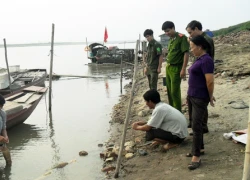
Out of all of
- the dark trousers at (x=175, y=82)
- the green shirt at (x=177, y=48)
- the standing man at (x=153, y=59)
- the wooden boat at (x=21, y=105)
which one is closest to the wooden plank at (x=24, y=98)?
the wooden boat at (x=21, y=105)

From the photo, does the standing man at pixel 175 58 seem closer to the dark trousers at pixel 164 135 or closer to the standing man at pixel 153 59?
the dark trousers at pixel 164 135

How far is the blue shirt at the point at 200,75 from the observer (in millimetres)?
3793

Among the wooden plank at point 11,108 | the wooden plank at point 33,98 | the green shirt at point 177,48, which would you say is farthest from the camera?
the wooden plank at point 33,98

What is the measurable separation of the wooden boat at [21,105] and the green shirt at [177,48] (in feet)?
16.0

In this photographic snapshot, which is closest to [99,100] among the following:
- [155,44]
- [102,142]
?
[102,142]

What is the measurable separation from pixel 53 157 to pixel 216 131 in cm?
365

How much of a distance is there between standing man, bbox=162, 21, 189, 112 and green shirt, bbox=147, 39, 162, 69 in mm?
1163

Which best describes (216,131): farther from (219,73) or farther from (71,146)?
(219,73)

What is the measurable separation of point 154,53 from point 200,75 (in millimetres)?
3188

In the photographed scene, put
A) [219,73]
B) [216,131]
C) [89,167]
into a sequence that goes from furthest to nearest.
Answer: [219,73], [89,167], [216,131]

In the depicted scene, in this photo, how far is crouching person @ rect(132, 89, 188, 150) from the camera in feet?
15.7

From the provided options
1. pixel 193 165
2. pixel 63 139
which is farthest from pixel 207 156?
pixel 63 139

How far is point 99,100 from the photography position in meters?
14.0

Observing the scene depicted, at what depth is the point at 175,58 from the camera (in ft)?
18.5
